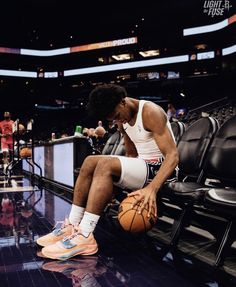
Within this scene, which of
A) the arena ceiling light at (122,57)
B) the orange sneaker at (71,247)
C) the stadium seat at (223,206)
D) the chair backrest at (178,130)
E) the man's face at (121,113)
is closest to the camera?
the stadium seat at (223,206)

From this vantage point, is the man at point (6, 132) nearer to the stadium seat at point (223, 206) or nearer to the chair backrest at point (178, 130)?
the chair backrest at point (178, 130)

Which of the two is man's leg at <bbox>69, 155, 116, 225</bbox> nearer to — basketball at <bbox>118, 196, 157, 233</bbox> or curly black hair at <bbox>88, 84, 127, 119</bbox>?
curly black hair at <bbox>88, 84, 127, 119</bbox>

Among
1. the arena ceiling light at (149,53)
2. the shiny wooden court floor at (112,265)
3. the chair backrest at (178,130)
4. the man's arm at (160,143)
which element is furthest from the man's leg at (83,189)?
the arena ceiling light at (149,53)

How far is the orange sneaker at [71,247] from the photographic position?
1872mm

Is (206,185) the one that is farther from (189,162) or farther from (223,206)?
(223,206)

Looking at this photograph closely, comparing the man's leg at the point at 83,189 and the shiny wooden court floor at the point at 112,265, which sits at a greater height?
the man's leg at the point at 83,189

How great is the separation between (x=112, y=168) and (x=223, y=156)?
77cm

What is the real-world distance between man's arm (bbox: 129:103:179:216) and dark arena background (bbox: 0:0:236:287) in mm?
119

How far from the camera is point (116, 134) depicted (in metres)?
4.00

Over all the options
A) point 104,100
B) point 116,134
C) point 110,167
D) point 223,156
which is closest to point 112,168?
point 110,167

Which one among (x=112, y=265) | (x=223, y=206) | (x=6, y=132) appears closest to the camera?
(x=223, y=206)

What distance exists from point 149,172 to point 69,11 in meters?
15.5

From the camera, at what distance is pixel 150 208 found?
5.53 ft

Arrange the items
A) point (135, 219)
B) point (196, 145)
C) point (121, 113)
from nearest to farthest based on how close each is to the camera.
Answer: point (135, 219) → point (121, 113) → point (196, 145)
